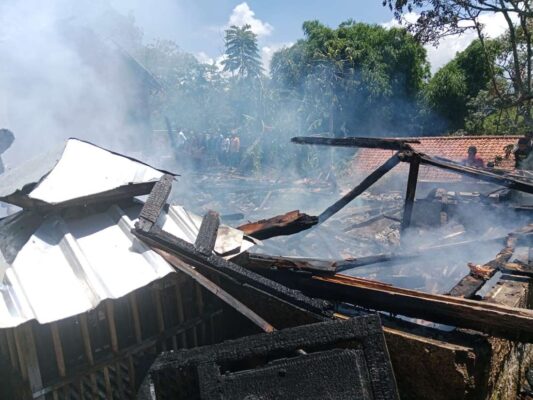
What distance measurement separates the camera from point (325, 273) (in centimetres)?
425

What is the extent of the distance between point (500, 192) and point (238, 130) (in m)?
18.3

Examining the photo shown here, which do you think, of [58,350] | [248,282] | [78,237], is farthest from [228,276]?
[58,350]

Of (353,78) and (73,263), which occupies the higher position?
(353,78)

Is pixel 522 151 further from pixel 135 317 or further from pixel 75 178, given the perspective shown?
pixel 75 178

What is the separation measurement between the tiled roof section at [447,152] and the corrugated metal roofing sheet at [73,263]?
1626 centimetres

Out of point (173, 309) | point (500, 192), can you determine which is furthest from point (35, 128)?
point (500, 192)

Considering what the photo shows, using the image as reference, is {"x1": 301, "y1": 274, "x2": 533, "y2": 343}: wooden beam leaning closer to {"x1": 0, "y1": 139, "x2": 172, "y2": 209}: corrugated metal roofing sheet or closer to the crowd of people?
{"x1": 0, "y1": 139, "x2": 172, "y2": 209}: corrugated metal roofing sheet

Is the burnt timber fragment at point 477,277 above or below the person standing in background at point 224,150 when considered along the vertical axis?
below

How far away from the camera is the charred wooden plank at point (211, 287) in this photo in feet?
10.1

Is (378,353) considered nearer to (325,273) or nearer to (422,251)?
(325,273)

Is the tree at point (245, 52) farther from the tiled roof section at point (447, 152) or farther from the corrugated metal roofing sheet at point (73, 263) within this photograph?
the corrugated metal roofing sheet at point (73, 263)

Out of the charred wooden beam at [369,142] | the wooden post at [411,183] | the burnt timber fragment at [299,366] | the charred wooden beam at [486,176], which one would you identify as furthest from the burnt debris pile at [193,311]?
the charred wooden beam at [369,142]

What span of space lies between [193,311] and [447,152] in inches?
723

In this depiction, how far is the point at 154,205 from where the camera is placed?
4074 mm
